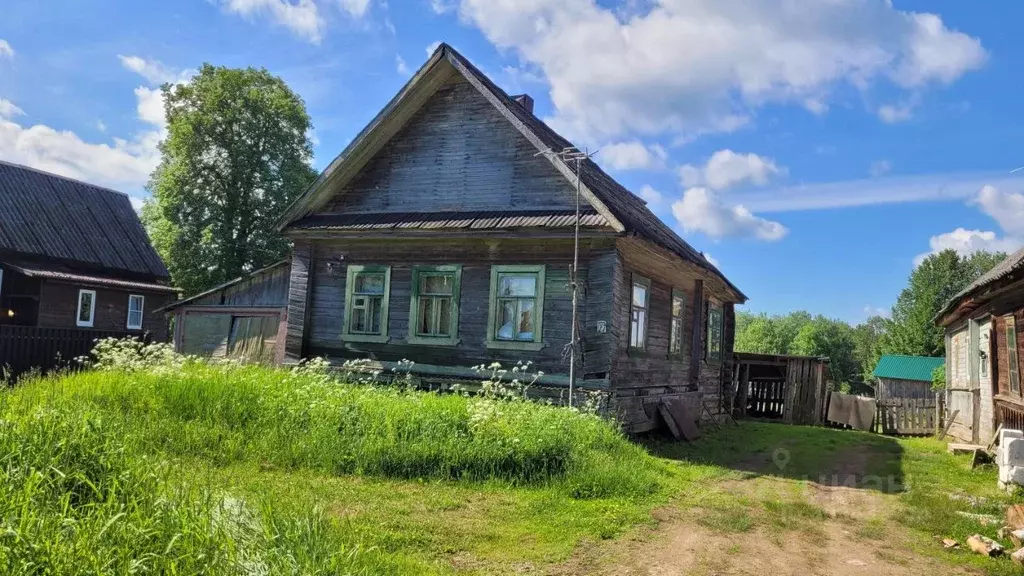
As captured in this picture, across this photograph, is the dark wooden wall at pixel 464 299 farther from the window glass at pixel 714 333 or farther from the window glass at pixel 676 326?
the window glass at pixel 714 333

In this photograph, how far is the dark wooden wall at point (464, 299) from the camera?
12336mm

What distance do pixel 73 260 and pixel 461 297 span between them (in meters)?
19.5

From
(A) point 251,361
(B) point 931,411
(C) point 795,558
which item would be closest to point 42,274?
(A) point 251,361

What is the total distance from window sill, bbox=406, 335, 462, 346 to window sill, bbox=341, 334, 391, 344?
543 mm

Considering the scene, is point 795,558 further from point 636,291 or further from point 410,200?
point 410,200

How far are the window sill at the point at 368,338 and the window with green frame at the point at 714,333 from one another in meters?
9.10

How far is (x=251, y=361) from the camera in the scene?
61.7 ft

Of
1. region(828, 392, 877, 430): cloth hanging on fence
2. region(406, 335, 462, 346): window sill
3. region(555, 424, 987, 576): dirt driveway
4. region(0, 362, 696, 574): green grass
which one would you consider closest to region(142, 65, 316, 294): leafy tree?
region(406, 335, 462, 346): window sill

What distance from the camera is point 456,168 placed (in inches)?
556

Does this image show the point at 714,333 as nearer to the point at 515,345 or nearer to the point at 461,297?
the point at 515,345

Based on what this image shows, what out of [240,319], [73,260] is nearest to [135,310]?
[73,260]

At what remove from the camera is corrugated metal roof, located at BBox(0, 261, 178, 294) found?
22312 mm

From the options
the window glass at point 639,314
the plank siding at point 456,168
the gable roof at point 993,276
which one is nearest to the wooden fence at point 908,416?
the gable roof at point 993,276

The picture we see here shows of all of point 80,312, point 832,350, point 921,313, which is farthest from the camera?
point 832,350
